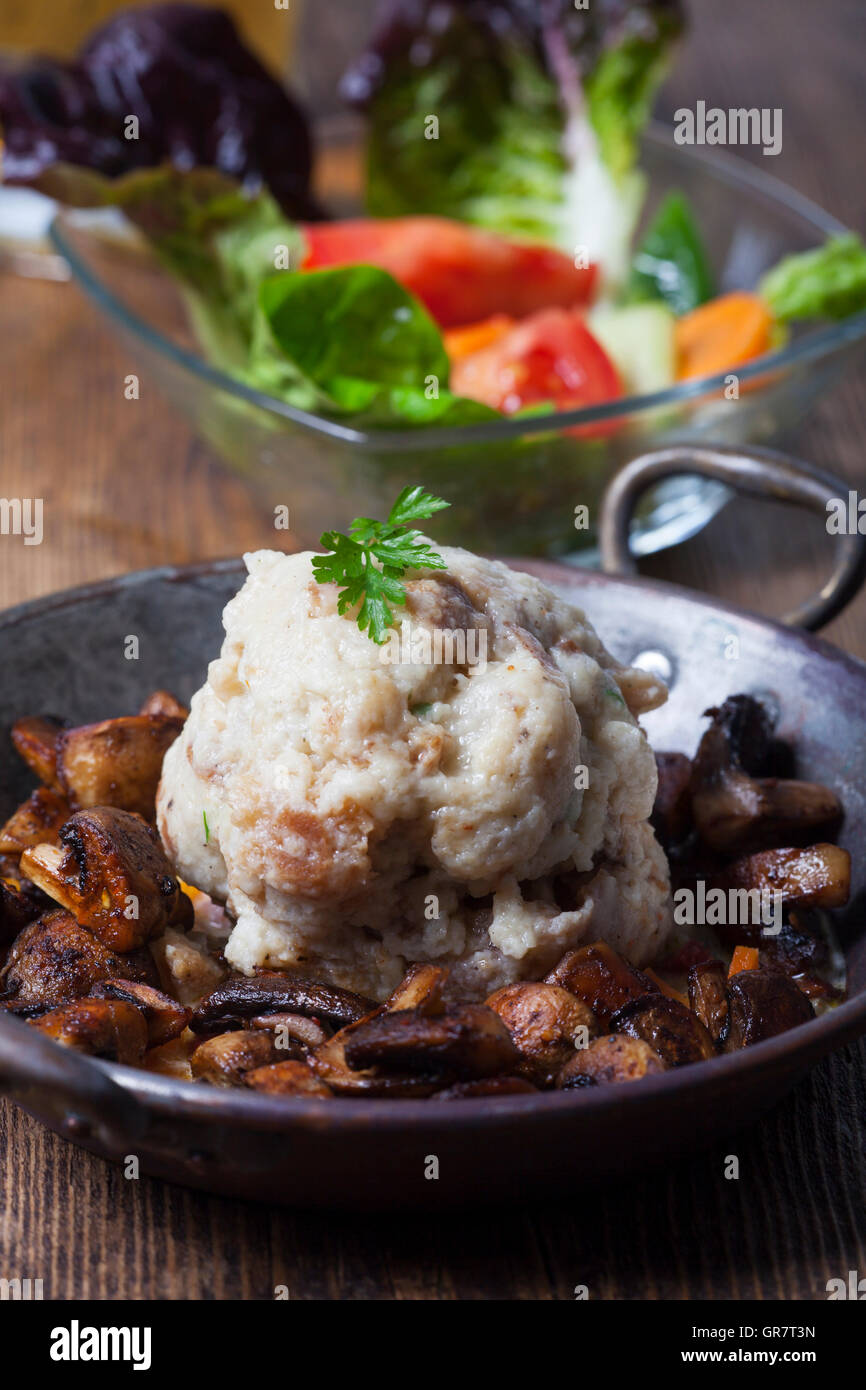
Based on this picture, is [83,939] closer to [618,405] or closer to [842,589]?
[842,589]

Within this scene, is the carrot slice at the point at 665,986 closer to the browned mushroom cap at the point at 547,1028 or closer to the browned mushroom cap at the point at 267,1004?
the browned mushroom cap at the point at 547,1028

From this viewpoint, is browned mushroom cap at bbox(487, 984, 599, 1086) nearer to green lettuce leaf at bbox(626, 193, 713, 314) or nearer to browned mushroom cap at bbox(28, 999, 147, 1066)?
browned mushroom cap at bbox(28, 999, 147, 1066)

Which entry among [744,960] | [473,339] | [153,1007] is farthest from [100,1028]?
[473,339]

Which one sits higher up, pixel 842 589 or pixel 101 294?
pixel 101 294

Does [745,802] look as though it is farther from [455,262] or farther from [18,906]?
[455,262]

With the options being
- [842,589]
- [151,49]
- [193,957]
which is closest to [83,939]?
[193,957]

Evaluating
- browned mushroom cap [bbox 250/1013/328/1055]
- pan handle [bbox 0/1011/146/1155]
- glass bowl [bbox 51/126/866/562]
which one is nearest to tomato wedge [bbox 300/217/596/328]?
glass bowl [bbox 51/126/866/562]
